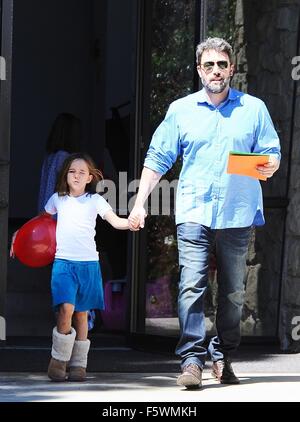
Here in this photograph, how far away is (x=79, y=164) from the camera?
299 inches

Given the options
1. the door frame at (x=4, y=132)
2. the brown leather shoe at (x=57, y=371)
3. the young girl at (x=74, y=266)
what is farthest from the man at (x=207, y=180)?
the door frame at (x=4, y=132)

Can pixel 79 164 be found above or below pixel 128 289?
above

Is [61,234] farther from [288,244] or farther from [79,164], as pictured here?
[288,244]

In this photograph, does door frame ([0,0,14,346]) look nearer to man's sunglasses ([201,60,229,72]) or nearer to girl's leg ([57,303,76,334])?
girl's leg ([57,303,76,334])

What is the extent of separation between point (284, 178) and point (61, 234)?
7.02 ft

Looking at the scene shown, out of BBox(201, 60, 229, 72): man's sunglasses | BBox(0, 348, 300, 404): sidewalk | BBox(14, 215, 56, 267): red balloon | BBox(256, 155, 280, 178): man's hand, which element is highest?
BBox(201, 60, 229, 72): man's sunglasses

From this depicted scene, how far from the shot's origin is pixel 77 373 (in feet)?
24.5

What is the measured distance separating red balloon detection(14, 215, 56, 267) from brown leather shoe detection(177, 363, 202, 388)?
3.93ft

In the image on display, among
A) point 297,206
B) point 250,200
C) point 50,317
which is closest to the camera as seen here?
point 250,200

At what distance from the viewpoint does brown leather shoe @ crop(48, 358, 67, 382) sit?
7.43m

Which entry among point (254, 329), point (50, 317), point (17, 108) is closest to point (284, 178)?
point (254, 329)

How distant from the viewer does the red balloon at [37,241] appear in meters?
7.62

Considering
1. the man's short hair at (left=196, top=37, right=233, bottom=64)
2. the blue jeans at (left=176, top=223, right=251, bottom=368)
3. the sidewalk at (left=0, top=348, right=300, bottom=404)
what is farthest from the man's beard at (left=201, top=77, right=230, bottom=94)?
the sidewalk at (left=0, top=348, right=300, bottom=404)

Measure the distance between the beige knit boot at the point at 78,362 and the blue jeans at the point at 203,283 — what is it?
0.68m
